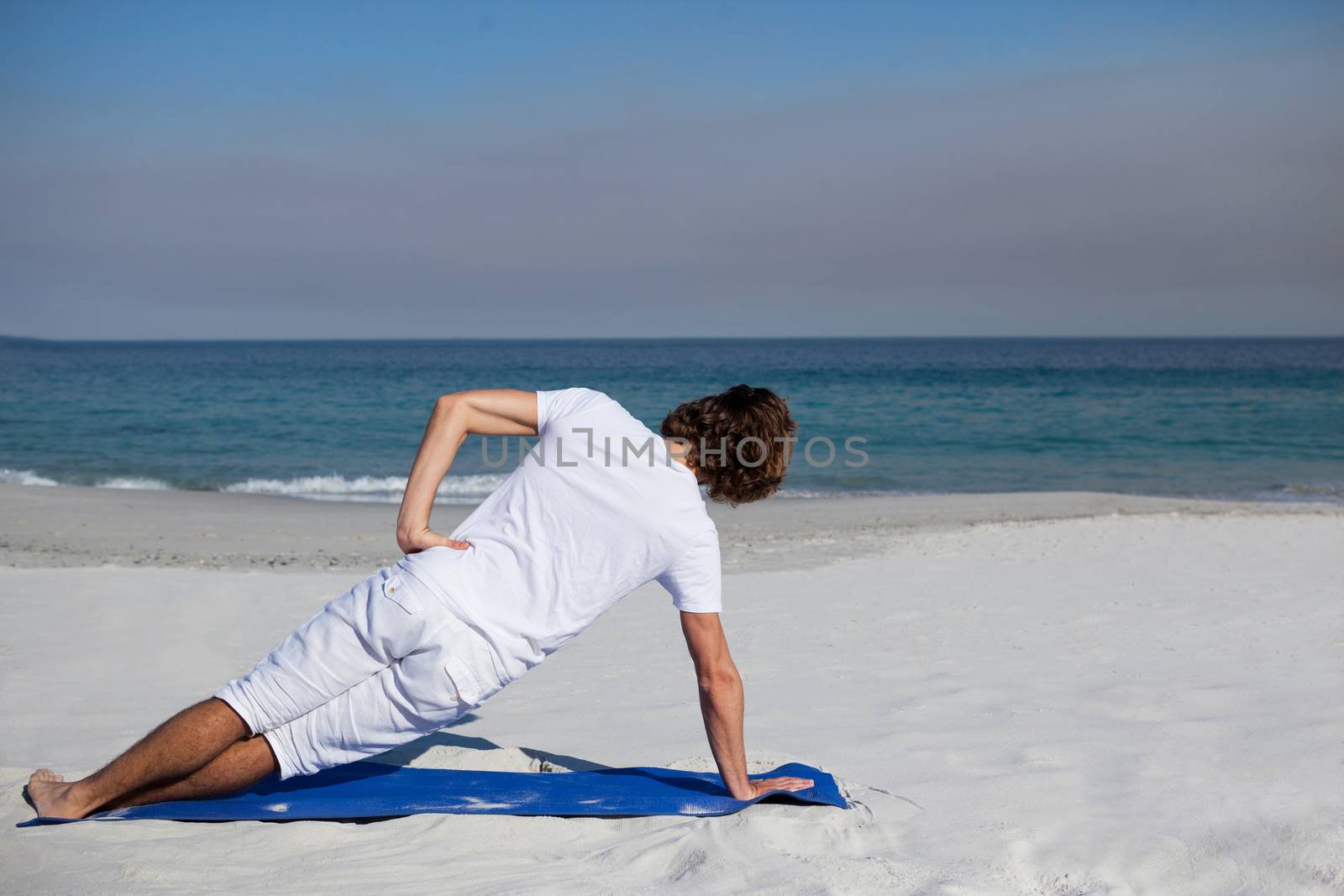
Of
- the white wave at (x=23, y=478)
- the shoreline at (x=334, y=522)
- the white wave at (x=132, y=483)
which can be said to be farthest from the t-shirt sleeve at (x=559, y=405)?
the white wave at (x=23, y=478)

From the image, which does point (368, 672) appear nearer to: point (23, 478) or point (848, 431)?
point (23, 478)

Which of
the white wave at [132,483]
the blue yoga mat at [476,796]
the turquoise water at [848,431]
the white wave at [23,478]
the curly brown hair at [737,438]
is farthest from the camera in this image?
the turquoise water at [848,431]

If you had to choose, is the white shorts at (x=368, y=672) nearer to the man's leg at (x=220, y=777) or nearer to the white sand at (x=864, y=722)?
the man's leg at (x=220, y=777)

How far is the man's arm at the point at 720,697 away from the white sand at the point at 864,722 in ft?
0.54

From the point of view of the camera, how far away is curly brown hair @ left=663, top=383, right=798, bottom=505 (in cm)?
298

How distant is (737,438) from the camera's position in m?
2.98

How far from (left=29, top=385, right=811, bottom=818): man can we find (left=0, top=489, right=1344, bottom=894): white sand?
0.26 meters

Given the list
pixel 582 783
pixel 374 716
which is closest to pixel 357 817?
pixel 374 716

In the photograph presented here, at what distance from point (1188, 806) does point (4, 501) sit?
42.9 feet

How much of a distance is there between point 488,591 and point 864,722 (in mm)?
1943

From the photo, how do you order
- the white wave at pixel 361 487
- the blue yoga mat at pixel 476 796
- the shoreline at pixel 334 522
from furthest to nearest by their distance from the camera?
the white wave at pixel 361 487
the shoreline at pixel 334 522
the blue yoga mat at pixel 476 796

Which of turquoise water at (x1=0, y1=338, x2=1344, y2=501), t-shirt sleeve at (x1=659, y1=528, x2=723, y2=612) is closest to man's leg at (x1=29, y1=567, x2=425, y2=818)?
t-shirt sleeve at (x1=659, y1=528, x2=723, y2=612)

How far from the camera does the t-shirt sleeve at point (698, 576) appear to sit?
9.80 feet

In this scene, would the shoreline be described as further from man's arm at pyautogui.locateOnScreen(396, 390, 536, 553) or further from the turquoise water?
man's arm at pyautogui.locateOnScreen(396, 390, 536, 553)
